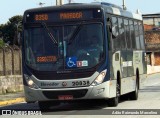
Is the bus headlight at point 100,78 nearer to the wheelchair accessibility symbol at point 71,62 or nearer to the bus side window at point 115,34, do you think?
the wheelchair accessibility symbol at point 71,62

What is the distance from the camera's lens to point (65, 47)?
16.4 m

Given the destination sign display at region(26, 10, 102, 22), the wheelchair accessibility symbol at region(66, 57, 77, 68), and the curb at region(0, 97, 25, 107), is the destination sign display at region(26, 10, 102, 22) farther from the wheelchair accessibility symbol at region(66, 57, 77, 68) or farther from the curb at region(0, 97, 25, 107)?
the curb at region(0, 97, 25, 107)

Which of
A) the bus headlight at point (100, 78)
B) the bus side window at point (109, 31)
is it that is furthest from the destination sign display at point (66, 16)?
the bus headlight at point (100, 78)

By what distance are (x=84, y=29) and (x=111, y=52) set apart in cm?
120

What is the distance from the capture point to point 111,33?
1700cm

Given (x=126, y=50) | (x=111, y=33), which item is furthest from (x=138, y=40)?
(x=111, y=33)

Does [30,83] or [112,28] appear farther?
[112,28]

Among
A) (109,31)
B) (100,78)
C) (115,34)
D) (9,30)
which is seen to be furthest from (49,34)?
(9,30)

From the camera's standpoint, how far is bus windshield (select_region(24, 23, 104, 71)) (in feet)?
53.3

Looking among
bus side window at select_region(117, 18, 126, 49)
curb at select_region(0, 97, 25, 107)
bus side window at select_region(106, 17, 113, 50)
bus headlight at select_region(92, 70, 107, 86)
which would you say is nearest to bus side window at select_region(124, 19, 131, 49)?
bus side window at select_region(117, 18, 126, 49)

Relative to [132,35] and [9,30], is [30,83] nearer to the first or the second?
[132,35]

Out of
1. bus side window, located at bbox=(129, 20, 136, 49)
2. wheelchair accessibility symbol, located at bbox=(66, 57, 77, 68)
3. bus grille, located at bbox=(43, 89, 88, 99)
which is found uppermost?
bus side window, located at bbox=(129, 20, 136, 49)

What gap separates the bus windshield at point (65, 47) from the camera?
16234 millimetres

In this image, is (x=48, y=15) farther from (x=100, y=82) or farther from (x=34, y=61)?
(x=100, y=82)
